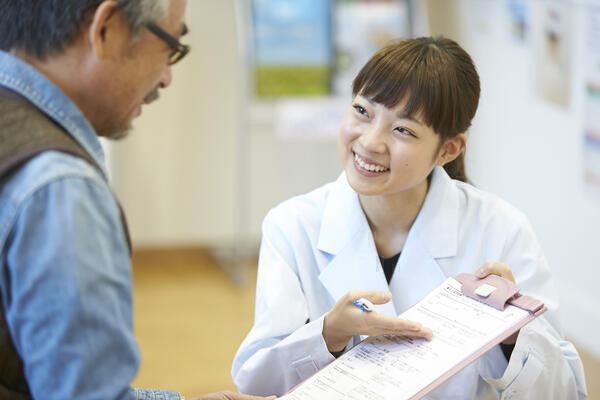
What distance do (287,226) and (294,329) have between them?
228mm

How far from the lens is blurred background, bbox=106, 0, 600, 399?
3.03 meters

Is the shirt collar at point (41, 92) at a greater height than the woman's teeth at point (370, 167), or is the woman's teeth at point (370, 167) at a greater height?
the shirt collar at point (41, 92)

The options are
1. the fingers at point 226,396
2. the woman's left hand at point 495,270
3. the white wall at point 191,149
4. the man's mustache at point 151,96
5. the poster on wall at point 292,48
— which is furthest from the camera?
the white wall at point 191,149

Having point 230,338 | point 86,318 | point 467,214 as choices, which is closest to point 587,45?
point 467,214

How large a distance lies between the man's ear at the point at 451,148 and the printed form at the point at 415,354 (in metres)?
0.33

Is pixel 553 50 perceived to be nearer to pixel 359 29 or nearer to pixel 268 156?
pixel 359 29

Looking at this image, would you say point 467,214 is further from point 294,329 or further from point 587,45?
point 587,45

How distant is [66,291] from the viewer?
0.84 metres

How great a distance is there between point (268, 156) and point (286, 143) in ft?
0.39

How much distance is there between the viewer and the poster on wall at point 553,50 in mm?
3037

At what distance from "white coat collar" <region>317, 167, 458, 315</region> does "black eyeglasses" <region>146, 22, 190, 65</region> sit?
59cm

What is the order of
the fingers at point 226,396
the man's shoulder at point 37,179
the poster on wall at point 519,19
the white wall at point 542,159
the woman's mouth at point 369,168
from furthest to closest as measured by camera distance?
the poster on wall at point 519,19
the white wall at point 542,159
the woman's mouth at point 369,168
the fingers at point 226,396
the man's shoulder at point 37,179

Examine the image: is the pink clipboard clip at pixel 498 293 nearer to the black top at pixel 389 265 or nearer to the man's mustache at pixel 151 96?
the black top at pixel 389 265

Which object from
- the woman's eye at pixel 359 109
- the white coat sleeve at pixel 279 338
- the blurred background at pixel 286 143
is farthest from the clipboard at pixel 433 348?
the blurred background at pixel 286 143
